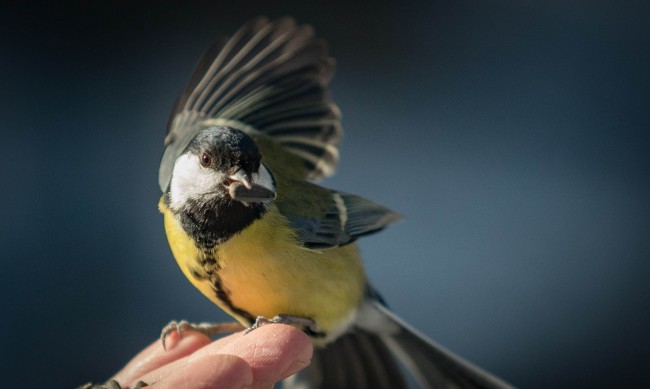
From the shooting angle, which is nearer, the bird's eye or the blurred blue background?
the bird's eye

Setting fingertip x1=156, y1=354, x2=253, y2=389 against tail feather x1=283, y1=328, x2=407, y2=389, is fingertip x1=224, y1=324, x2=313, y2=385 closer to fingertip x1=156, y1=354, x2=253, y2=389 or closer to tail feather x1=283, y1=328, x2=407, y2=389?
fingertip x1=156, y1=354, x2=253, y2=389

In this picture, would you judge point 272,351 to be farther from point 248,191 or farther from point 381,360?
point 381,360

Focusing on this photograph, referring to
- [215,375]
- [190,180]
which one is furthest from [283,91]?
[215,375]

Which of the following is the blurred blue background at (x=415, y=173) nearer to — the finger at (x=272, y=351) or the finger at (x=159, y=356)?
the finger at (x=159, y=356)

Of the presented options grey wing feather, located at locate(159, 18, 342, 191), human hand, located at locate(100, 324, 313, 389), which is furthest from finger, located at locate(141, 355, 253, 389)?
grey wing feather, located at locate(159, 18, 342, 191)

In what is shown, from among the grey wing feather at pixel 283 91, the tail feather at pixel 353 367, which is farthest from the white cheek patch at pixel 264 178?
the tail feather at pixel 353 367

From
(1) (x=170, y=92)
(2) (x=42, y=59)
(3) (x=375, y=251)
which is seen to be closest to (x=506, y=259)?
(3) (x=375, y=251)
